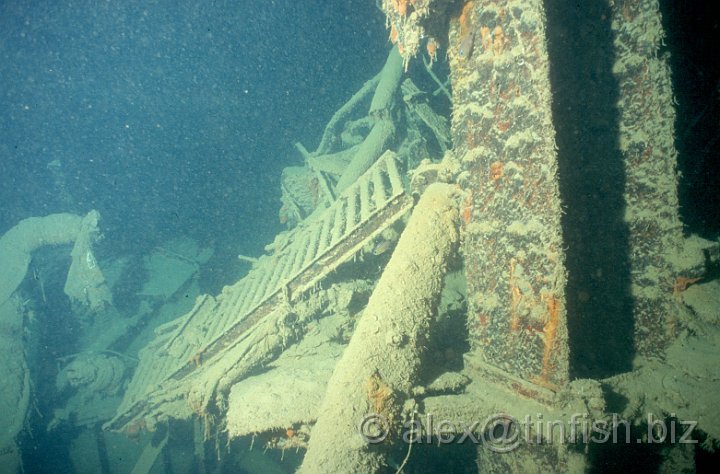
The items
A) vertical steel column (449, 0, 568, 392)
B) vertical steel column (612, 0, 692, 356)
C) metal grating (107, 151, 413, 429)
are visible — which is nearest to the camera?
vertical steel column (449, 0, 568, 392)

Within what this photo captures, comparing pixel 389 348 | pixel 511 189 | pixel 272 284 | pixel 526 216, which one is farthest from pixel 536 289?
pixel 272 284

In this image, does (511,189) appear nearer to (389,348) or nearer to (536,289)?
(536,289)

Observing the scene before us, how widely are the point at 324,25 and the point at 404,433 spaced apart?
22.8m

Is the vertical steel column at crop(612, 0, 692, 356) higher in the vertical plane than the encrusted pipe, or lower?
higher

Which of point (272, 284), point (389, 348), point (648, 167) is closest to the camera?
point (648, 167)

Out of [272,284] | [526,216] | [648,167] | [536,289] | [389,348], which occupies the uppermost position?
[648,167]

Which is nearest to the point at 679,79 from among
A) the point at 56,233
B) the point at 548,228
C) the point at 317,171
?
the point at 548,228

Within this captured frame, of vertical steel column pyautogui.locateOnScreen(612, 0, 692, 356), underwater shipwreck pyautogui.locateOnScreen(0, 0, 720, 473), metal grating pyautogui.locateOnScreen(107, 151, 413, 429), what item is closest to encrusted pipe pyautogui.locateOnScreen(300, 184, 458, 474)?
underwater shipwreck pyautogui.locateOnScreen(0, 0, 720, 473)

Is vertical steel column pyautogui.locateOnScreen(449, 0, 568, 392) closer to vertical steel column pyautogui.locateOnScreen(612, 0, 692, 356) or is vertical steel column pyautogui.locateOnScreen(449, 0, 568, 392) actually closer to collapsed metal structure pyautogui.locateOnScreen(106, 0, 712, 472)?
collapsed metal structure pyautogui.locateOnScreen(106, 0, 712, 472)

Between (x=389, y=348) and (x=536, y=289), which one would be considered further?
(x=389, y=348)

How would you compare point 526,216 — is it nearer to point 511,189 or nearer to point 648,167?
point 511,189

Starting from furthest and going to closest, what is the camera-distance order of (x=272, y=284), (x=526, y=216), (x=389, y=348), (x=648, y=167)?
(x=272, y=284), (x=389, y=348), (x=648, y=167), (x=526, y=216)

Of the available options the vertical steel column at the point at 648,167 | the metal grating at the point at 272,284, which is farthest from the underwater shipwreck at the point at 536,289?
the metal grating at the point at 272,284

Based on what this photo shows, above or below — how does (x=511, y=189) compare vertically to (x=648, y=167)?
below
